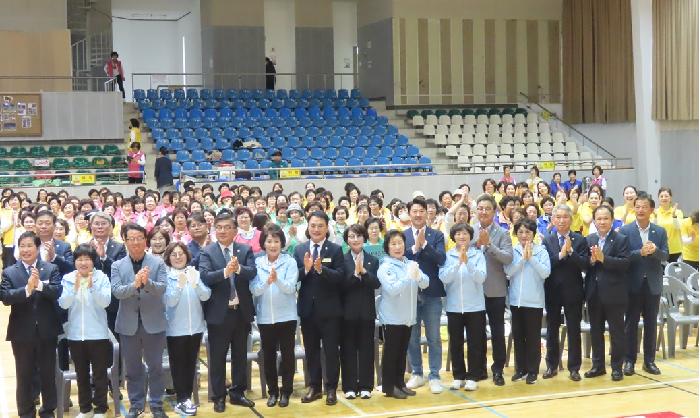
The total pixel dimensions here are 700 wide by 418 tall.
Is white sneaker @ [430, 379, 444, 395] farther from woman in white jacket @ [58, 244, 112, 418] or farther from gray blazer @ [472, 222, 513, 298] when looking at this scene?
woman in white jacket @ [58, 244, 112, 418]

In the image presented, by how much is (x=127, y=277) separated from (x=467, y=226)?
3085 millimetres

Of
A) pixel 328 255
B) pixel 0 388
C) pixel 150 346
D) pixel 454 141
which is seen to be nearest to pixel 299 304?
pixel 328 255

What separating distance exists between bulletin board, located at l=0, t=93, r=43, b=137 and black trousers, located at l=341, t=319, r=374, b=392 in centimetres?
1691

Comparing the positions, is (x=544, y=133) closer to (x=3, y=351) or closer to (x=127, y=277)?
(x=3, y=351)

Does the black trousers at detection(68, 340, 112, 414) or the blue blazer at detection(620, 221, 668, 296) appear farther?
the blue blazer at detection(620, 221, 668, 296)

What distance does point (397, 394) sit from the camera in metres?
8.88

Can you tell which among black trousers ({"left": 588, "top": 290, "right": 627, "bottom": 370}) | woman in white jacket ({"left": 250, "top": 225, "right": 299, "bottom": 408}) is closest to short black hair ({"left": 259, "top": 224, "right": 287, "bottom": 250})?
woman in white jacket ({"left": 250, "top": 225, "right": 299, "bottom": 408})

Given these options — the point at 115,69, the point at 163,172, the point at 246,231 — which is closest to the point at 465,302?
the point at 246,231

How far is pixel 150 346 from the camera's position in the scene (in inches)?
318

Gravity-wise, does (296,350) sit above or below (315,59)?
below

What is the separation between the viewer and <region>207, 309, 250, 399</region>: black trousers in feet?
27.7

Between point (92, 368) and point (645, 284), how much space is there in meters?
5.32

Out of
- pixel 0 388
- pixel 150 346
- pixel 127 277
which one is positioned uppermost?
pixel 127 277

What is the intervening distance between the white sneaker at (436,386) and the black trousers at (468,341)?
19 cm
